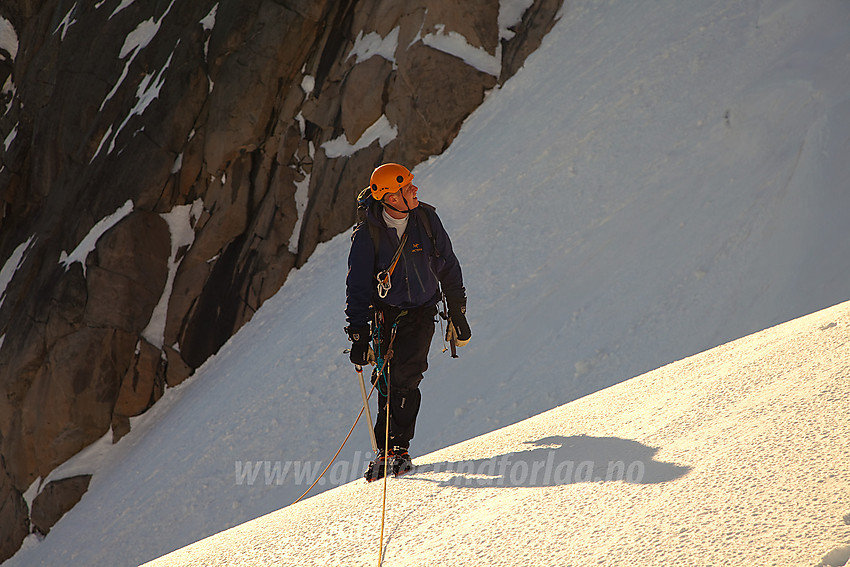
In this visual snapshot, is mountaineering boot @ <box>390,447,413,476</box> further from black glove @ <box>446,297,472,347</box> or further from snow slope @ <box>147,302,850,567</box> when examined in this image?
black glove @ <box>446,297,472,347</box>

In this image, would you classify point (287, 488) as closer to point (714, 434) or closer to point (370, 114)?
point (714, 434)

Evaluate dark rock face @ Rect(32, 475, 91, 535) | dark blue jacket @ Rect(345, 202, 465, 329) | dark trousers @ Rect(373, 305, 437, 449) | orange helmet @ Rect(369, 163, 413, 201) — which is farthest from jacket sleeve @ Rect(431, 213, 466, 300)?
dark rock face @ Rect(32, 475, 91, 535)

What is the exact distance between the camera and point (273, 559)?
10.4 ft

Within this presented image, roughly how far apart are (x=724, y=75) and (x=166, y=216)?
11.2m

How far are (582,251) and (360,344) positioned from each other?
436cm

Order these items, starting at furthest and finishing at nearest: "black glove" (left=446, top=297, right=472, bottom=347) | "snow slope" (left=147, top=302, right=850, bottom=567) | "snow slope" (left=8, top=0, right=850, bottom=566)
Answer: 1. "snow slope" (left=8, top=0, right=850, bottom=566)
2. "black glove" (left=446, top=297, right=472, bottom=347)
3. "snow slope" (left=147, top=302, right=850, bottom=567)

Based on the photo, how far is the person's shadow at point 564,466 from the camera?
2904 millimetres

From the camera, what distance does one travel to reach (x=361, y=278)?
4.49m

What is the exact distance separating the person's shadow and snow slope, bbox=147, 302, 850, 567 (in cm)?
1

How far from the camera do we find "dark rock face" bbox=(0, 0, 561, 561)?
1216 cm

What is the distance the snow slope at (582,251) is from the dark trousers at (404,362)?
2352 millimetres

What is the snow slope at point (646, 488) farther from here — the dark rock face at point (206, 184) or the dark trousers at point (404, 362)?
the dark rock face at point (206, 184)

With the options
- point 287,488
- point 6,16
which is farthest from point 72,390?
point 6,16

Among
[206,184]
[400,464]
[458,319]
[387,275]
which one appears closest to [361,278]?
[387,275]
